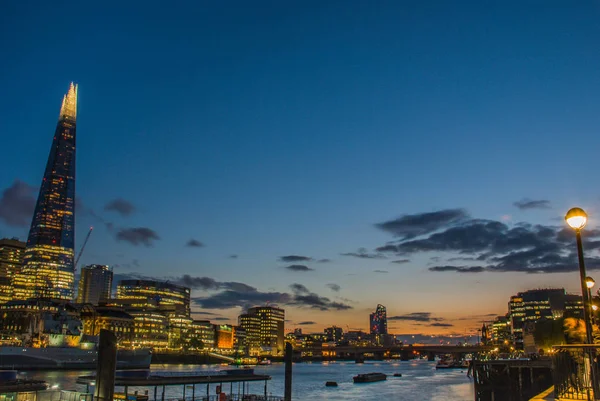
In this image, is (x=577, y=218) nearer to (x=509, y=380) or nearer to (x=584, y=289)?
(x=584, y=289)

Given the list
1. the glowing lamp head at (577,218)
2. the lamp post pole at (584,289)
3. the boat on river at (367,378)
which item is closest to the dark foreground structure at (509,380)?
the boat on river at (367,378)

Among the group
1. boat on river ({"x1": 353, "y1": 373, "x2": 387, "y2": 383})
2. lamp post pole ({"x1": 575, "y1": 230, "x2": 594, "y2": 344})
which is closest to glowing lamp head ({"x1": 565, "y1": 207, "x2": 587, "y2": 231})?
lamp post pole ({"x1": 575, "y1": 230, "x2": 594, "y2": 344})

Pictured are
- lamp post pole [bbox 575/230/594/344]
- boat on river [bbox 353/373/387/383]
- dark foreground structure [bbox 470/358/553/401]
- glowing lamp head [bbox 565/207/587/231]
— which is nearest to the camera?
glowing lamp head [bbox 565/207/587/231]

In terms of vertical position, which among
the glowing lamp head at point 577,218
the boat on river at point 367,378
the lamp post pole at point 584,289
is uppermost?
the glowing lamp head at point 577,218

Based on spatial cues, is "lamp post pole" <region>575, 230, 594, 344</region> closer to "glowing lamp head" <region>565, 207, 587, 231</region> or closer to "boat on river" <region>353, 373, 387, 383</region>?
"glowing lamp head" <region>565, 207, 587, 231</region>

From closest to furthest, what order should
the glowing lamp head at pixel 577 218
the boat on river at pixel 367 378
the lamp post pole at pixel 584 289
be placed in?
1. the glowing lamp head at pixel 577 218
2. the lamp post pole at pixel 584 289
3. the boat on river at pixel 367 378

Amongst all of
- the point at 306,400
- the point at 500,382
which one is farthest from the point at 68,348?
the point at 500,382

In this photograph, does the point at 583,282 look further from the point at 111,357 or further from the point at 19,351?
the point at 19,351

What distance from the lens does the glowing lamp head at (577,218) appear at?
47.3 ft

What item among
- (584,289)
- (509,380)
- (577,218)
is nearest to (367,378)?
(509,380)

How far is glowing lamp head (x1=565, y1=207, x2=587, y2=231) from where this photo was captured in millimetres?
14422

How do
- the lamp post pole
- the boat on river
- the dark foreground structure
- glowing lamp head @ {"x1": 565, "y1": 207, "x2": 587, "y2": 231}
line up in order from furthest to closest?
the boat on river → the dark foreground structure → the lamp post pole → glowing lamp head @ {"x1": 565, "y1": 207, "x2": 587, "y2": 231}

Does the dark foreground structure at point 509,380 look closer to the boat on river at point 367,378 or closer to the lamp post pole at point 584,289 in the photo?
the boat on river at point 367,378

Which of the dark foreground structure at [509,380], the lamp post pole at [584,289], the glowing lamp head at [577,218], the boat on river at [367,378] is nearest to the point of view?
the glowing lamp head at [577,218]
